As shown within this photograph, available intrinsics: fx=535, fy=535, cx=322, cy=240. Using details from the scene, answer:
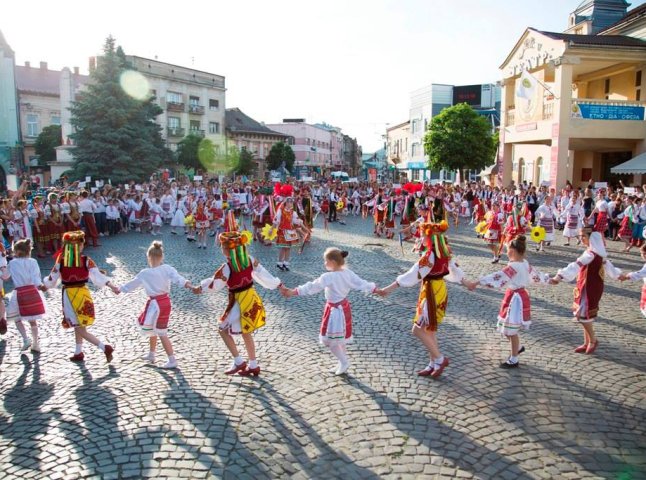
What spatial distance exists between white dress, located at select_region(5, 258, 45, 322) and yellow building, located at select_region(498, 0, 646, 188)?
24.6m

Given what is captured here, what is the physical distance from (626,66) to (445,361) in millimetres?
26599

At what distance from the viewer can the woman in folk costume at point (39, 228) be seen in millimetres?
15602

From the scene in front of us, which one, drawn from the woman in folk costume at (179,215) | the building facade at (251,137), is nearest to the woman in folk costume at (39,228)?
the woman in folk costume at (179,215)

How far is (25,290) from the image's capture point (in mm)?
7406

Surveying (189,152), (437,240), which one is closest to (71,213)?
(437,240)

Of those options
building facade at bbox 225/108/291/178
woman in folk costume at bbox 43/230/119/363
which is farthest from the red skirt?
building facade at bbox 225/108/291/178

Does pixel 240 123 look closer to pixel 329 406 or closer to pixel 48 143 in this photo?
pixel 48 143

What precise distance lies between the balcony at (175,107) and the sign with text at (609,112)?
38283mm

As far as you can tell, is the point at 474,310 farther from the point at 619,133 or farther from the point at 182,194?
the point at 619,133

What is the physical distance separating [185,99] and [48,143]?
13527 mm

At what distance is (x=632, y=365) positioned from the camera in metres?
6.84

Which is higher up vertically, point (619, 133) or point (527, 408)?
point (619, 133)

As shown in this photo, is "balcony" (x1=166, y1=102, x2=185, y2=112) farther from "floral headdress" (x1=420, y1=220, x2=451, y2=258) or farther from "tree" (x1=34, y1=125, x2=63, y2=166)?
"floral headdress" (x1=420, y1=220, x2=451, y2=258)

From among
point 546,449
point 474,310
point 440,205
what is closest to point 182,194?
point 440,205
